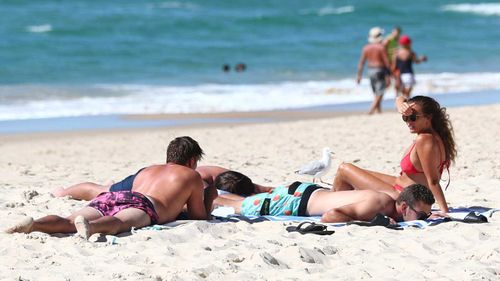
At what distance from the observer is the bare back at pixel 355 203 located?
6488 millimetres

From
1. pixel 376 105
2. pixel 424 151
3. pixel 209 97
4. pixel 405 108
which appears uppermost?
pixel 405 108

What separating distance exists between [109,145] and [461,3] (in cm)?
3885

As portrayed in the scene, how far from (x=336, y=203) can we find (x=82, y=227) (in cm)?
175

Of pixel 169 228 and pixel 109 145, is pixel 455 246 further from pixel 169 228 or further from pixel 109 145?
pixel 109 145

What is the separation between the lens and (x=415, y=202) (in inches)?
255

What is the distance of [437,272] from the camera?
5301mm

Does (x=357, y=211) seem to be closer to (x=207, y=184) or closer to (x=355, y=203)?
(x=355, y=203)

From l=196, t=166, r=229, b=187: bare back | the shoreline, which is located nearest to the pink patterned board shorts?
l=196, t=166, r=229, b=187: bare back

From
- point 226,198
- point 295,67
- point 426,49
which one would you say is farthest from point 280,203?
point 426,49

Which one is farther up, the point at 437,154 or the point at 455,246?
the point at 437,154

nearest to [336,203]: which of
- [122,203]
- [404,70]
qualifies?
[122,203]

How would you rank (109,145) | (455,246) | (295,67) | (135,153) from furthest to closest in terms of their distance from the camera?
(295,67) → (109,145) → (135,153) → (455,246)

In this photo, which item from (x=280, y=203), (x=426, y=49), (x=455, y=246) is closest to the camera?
(x=455, y=246)

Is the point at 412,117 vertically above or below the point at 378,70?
above
